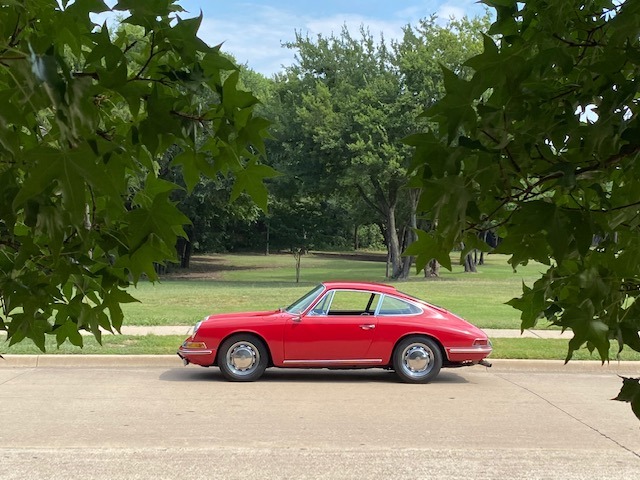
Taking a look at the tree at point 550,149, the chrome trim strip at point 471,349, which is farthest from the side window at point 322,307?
the tree at point 550,149

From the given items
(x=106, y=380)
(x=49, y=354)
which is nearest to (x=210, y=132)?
(x=106, y=380)

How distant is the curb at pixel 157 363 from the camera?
34.0ft

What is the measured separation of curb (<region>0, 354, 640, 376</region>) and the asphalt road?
1.41 ft

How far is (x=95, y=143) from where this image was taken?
1.41 meters

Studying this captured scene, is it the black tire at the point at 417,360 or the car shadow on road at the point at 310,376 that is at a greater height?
the black tire at the point at 417,360

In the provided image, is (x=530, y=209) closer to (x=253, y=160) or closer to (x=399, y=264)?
(x=253, y=160)

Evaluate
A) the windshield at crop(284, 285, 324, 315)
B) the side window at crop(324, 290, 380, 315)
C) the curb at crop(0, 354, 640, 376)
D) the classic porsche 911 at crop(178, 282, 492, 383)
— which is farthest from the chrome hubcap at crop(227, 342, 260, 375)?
the curb at crop(0, 354, 640, 376)

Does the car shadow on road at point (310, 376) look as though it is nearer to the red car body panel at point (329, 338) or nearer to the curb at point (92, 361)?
the red car body panel at point (329, 338)

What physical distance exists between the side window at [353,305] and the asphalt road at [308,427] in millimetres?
908

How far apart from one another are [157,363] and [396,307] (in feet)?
12.2

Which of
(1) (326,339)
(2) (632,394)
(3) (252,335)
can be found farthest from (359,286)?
(2) (632,394)

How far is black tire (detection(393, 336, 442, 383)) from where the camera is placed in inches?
367

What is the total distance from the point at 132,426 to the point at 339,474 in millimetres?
2418

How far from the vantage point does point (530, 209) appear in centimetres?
151
